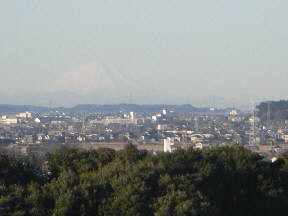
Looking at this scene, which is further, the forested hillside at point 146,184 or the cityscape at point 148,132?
the cityscape at point 148,132

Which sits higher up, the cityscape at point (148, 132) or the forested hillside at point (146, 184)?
the forested hillside at point (146, 184)

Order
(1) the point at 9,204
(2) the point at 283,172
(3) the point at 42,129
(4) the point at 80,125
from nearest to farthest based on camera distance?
(1) the point at 9,204 → (2) the point at 283,172 → (3) the point at 42,129 → (4) the point at 80,125

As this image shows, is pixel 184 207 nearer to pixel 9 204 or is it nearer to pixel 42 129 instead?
pixel 9 204


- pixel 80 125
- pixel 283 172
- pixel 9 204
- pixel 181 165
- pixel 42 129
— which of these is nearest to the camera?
pixel 9 204

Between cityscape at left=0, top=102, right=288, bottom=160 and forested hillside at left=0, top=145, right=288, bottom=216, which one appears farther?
cityscape at left=0, top=102, right=288, bottom=160

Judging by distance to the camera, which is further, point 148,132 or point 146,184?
point 148,132

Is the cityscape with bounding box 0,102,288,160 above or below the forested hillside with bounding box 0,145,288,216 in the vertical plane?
below

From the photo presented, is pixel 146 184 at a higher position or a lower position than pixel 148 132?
higher

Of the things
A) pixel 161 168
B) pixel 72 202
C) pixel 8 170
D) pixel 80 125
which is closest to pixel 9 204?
pixel 72 202
